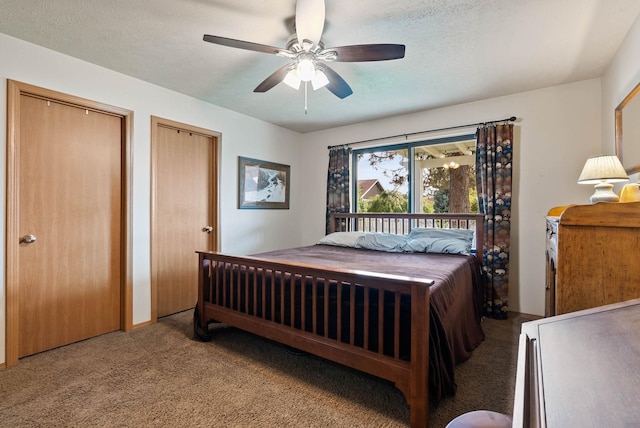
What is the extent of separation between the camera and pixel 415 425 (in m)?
1.49

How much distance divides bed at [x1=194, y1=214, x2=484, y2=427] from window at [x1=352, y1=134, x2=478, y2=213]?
1.82 feet

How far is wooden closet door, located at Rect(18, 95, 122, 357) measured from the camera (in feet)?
7.50

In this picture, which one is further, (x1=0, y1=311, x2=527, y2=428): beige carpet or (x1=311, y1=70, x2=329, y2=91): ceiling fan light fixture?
(x1=311, y1=70, x2=329, y2=91): ceiling fan light fixture

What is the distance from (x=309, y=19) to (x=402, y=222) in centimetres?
275

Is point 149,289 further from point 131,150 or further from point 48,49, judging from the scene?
point 48,49

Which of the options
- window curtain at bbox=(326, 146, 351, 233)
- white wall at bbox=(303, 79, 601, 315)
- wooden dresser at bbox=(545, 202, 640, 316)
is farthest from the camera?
window curtain at bbox=(326, 146, 351, 233)

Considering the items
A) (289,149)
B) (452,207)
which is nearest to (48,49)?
(289,149)

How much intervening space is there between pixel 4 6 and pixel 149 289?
7.62 ft

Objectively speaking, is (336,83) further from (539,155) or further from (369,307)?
(539,155)

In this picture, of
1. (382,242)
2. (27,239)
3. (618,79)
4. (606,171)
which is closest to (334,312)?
(382,242)

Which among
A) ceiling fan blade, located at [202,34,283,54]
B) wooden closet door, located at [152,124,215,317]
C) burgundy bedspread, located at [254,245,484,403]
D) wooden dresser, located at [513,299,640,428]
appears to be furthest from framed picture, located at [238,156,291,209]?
wooden dresser, located at [513,299,640,428]

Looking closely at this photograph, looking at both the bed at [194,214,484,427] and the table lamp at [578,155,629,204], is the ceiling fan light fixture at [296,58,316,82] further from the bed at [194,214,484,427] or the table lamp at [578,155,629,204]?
the table lamp at [578,155,629,204]

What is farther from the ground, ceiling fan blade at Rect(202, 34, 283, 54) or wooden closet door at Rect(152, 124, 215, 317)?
ceiling fan blade at Rect(202, 34, 283, 54)

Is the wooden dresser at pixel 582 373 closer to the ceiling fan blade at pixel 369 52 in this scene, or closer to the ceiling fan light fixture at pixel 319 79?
the ceiling fan blade at pixel 369 52
